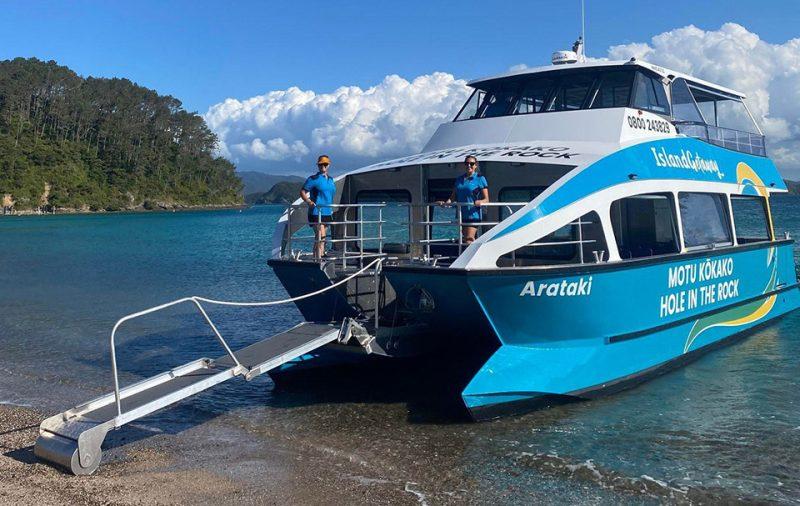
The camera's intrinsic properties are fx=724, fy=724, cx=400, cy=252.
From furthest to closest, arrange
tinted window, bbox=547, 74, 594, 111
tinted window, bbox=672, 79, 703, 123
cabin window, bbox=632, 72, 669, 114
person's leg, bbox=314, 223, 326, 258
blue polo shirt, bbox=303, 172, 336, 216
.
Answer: tinted window, bbox=672, 79, 703, 123, tinted window, bbox=547, 74, 594, 111, cabin window, bbox=632, 72, 669, 114, blue polo shirt, bbox=303, 172, 336, 216, person's leg, bbox=314, 223, 326, 258

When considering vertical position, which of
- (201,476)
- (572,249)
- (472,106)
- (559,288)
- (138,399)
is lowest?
(201,476)

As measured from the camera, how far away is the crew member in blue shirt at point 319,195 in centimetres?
786

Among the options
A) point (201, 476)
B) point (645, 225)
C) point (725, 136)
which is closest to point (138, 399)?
point (201, 476)

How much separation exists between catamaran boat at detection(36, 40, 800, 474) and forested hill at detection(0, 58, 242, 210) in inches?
3323

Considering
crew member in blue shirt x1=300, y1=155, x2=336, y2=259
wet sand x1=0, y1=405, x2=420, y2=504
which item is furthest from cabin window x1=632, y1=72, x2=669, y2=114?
wet sand x1=0, y1=405, x2=420, y2=504

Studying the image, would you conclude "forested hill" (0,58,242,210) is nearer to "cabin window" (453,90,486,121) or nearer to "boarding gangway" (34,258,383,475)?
"cabin window" (453,90,486,121)

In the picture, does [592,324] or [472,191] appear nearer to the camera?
[592,324]

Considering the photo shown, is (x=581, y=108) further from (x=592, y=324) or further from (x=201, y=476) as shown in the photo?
(x=201, y=476)

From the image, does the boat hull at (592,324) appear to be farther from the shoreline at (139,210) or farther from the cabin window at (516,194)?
the shoreline at (139,210)

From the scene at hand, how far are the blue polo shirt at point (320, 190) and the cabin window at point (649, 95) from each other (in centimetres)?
399

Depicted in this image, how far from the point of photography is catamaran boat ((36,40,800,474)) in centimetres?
656

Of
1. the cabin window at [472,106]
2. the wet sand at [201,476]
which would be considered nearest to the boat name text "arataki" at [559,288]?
the wet sand at [201,476]

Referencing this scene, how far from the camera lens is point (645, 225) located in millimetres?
8570

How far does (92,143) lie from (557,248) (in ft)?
325
